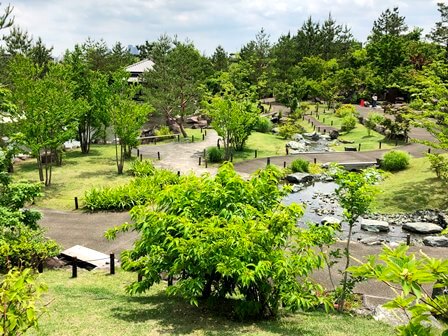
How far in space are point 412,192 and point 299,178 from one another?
722 cm

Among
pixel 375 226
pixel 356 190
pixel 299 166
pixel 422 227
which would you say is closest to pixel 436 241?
pixel 422 227

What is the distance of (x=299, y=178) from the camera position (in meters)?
28.4

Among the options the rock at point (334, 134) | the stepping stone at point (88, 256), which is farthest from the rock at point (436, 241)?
the rock at point (334, 134)

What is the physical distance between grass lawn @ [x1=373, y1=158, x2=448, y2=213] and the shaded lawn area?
16624 mm

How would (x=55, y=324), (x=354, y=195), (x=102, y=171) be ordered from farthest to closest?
(x=102, y=171) < (x=354, y=195) < (x=55, y=324)

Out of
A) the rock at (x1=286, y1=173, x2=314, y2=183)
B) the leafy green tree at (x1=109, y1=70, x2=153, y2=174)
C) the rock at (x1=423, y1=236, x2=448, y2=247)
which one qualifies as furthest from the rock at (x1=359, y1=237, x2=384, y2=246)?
the leafy green tree at (x1=109, y1=70, x2=153, y2=174)

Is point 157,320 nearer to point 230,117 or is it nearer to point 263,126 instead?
point 230,117

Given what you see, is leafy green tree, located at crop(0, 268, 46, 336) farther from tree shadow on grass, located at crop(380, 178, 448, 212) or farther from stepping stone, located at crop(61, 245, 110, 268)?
tree shadow on grass, located at crop(380, 178, 448, 212)

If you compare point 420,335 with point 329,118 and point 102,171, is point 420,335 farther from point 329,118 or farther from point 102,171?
point 329,118

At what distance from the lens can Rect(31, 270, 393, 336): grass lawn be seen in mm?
8391

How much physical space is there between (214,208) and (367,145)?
30.8 m

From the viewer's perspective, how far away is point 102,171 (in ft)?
96.4

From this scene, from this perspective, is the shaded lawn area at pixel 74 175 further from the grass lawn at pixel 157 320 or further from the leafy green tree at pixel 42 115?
the grass lawn at pixel 157 320

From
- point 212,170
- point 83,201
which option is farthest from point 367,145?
point 83,201
